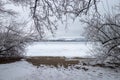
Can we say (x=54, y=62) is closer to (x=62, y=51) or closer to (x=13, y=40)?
(x=13, y=40)

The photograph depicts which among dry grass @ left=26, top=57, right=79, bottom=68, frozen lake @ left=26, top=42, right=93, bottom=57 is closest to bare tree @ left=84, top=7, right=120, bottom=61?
frozen lake @ left=26, top=42, right=93, bottom=57

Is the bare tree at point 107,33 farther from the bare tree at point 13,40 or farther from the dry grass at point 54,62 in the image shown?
the bare tree at point 13,40

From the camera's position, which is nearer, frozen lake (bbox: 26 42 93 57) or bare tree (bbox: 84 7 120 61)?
bare tree (bbox: 84 7 120 61)

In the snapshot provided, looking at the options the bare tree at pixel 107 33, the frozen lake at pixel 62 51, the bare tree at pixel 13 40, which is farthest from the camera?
the frozen lake at pixel 62 51

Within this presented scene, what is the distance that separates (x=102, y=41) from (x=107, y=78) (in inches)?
153

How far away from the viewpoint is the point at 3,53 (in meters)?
12.7

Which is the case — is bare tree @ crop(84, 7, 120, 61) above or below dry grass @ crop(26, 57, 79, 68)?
above

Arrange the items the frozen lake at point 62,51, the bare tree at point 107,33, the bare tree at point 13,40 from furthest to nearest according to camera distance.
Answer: the frozen lake at point 62,51, the bare tree at point 13,40, the bare tree at point 107,33

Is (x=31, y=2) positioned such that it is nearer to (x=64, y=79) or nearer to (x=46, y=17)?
(x=46, y=17)

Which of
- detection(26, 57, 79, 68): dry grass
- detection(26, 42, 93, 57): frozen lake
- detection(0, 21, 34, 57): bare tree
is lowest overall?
detection(26, 42, 93, 57): frozen lake

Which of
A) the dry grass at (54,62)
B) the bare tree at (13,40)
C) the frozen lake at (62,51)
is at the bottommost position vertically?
the frozen lake at (62,51)

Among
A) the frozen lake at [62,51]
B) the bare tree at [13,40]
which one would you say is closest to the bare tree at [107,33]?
the frozen lake at [62,51]

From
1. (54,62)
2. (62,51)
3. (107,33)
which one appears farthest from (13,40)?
(62,51)

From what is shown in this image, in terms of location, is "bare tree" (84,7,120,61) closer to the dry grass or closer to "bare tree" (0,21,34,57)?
the dry grass
